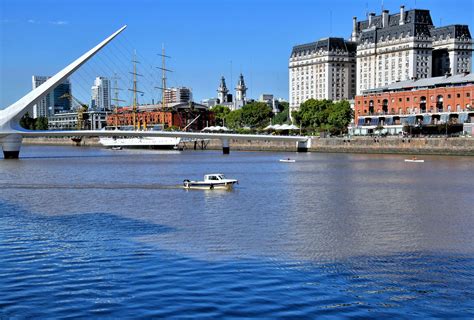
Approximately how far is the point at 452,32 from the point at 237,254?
9860 centimetres

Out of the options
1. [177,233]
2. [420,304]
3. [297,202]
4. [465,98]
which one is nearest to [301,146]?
[465,98]

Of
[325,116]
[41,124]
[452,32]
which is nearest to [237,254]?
[325,116]

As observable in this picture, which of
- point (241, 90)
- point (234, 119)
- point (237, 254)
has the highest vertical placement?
point (241, 90)

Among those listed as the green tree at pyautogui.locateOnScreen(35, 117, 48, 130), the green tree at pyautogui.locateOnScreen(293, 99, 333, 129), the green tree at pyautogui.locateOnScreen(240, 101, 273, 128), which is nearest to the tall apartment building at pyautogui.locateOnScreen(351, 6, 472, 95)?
the green tree at pyautogui.locateOnScreen(240, 101, 273, 128)

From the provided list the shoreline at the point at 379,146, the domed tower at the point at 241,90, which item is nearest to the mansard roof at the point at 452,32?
the shoreline at the point at 379,146

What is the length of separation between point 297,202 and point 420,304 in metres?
12.9

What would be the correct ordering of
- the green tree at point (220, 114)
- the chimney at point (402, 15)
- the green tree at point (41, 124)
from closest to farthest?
the chimney at point (402, 15) → the green tree at point (220, 114) → the green tree at point (41, 124)

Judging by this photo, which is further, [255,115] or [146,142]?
[255,115]

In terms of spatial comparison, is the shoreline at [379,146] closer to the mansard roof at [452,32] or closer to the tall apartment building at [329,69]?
the tall apartment building at [329,69]

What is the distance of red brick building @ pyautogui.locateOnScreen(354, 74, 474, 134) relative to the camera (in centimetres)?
6372

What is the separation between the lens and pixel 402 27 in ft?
339

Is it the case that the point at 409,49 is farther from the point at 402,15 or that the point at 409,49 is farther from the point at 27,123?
the point at 27,123

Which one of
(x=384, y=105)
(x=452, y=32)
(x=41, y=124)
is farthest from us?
(x=41, y=124)

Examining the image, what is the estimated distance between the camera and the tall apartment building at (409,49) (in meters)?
101
